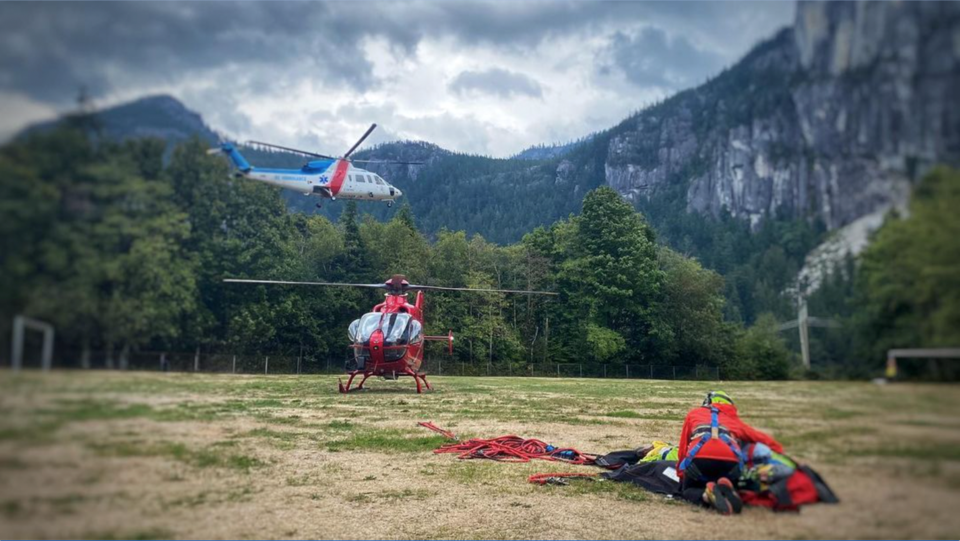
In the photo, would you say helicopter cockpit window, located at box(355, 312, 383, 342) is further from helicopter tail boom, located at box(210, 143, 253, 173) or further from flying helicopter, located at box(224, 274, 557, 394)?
helicopter tail boom, located at box(210, 143, 253, 173)

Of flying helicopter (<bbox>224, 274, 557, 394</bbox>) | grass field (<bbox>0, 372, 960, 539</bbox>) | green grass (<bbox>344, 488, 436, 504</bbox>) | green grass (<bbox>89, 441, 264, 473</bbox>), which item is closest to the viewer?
grass field (<bbox>0, 372, 960, 539</bbox>)

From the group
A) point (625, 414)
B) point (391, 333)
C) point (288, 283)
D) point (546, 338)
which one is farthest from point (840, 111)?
point (625, 414)

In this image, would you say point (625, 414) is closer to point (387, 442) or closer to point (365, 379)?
point (387, 442)

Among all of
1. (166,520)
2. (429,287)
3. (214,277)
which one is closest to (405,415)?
(429,287)

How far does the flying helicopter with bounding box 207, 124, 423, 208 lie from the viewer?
14.8 feet

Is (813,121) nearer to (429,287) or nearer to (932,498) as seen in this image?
(932,498)

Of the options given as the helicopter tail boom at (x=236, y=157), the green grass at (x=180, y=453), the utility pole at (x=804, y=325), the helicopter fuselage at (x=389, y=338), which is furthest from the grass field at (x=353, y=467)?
the helicopter tail boom at (x=236, y=157)

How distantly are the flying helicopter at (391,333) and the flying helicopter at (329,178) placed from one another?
88 cm

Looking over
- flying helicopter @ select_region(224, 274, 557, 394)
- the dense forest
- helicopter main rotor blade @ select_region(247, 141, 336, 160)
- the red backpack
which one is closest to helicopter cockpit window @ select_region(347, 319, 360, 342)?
flying helicopter @ select_region(224, 274, 557, 394)

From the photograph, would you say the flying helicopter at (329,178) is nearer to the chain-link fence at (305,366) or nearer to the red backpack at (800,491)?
the chain-link fence at (305,366)

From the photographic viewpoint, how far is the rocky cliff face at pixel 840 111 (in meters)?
2.87

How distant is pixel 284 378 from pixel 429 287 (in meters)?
1.80

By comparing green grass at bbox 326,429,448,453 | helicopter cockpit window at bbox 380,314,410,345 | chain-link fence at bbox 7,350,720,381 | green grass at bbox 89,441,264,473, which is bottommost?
green grass at bbox 326,429,448,453

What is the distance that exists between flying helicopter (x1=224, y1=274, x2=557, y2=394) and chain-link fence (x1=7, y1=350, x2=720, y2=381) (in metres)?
0.22
